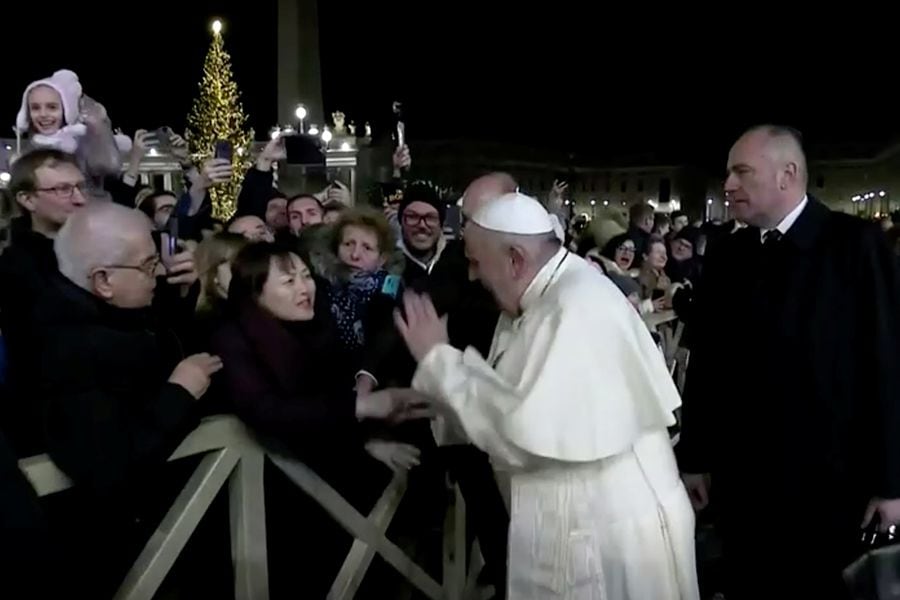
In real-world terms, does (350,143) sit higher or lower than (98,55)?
lower

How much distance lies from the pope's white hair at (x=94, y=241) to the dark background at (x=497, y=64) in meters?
19.6

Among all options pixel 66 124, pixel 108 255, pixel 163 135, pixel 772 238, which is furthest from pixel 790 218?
pixel 163 135

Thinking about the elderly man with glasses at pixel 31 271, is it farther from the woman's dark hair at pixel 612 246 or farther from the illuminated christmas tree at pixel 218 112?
the illuminated christmas tree at pixel 218 112

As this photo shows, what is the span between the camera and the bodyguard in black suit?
12.5 ft

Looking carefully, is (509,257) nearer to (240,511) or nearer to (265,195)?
(240,511)

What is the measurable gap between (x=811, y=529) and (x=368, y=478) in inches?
70.6

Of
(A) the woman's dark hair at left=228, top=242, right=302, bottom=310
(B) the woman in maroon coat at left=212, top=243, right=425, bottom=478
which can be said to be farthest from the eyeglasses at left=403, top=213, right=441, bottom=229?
(A) the woman's dark hair at left=228, top=242, right=302, bottom=310

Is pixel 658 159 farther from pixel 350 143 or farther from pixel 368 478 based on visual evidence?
pixel 368 478

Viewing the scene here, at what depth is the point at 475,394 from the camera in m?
2.91

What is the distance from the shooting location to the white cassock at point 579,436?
2.87m

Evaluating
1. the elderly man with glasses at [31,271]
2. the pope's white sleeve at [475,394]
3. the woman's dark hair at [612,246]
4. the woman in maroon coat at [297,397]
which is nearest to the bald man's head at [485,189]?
the woman in maroon coat at [297,397]

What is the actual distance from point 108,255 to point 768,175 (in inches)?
98.5

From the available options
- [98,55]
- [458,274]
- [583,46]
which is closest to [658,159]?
[583,46]

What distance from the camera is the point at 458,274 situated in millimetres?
4484
